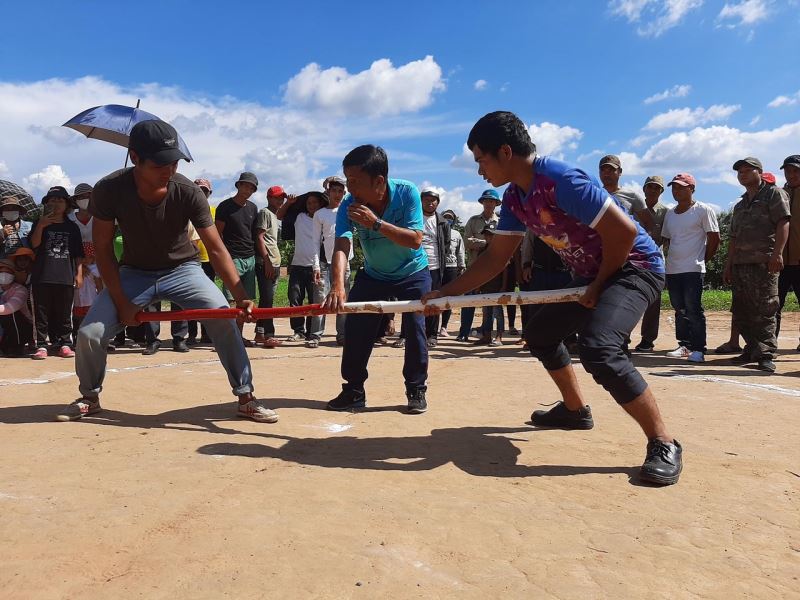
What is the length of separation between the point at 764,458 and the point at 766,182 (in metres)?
4.77

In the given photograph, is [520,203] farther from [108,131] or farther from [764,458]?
[108,131]

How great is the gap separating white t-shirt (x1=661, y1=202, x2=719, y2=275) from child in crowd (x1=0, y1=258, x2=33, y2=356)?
7534mm

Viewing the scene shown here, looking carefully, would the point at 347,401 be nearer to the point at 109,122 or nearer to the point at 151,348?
the point at 151,348

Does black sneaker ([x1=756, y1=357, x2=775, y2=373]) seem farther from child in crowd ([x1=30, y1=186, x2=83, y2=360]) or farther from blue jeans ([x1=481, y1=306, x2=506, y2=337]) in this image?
child in crowd ([x1=30, y1=186, x2=83, y2=360])

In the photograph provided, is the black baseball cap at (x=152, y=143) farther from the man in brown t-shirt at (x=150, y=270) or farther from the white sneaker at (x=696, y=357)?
the white sneaker at (x=696, y=357)

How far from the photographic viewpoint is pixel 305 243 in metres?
8.82

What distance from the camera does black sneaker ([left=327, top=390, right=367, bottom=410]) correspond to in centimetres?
496

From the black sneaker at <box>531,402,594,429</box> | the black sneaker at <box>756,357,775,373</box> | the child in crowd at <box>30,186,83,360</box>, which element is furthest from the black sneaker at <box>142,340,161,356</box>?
the black sneaker at <box>756,357,775,373</box>

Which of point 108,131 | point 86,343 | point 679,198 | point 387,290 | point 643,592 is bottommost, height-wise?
point 643,592

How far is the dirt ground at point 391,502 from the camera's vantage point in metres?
2.32

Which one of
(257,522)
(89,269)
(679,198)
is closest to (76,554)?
(257,522)

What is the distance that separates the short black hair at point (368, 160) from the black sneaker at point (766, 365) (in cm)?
443

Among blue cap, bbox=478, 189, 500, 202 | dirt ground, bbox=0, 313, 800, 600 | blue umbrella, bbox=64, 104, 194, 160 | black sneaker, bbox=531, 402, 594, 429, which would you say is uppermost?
blue umbrella, bbox=64, 104, 194, 160

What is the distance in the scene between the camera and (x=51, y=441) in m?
3.99
